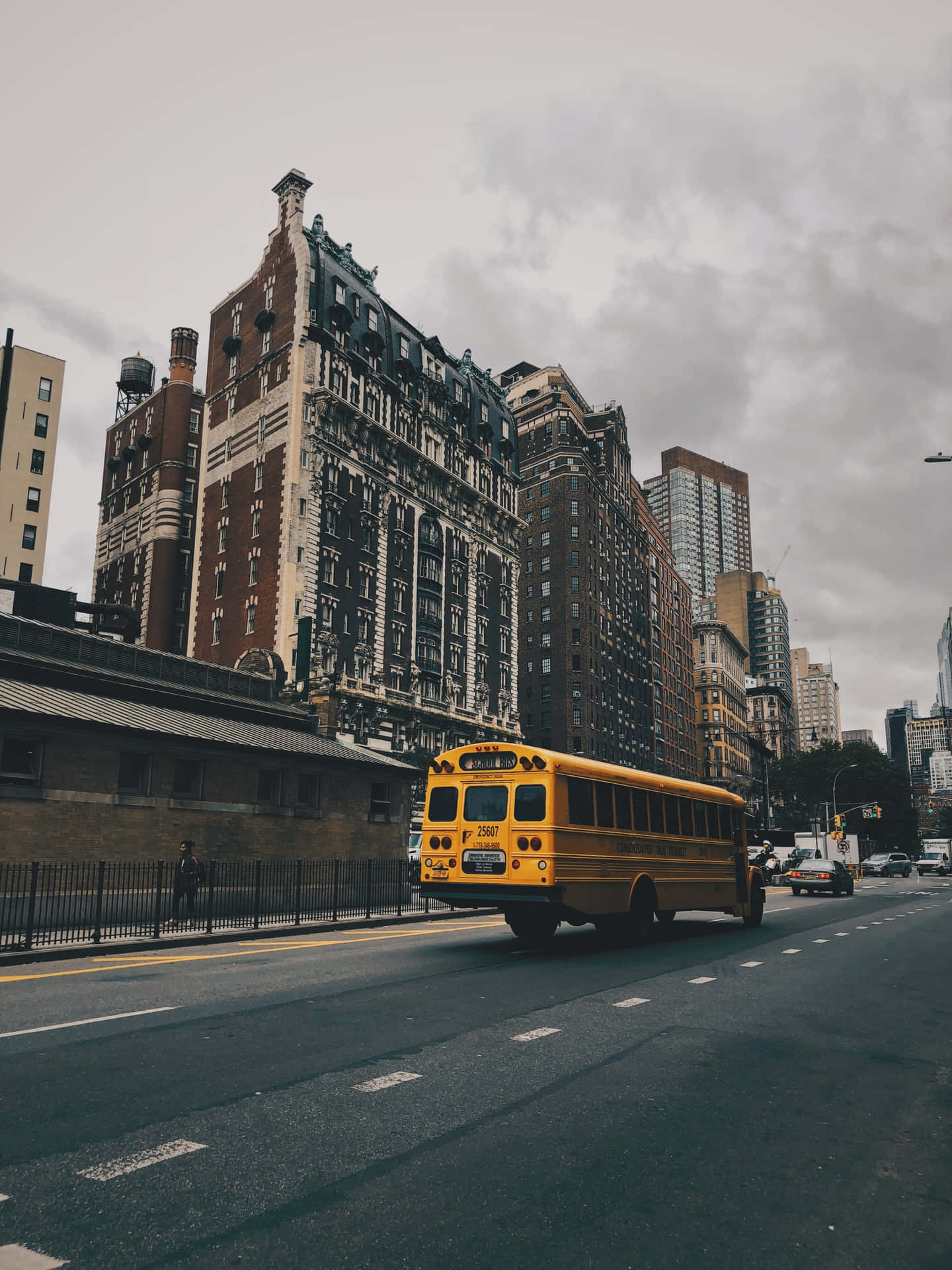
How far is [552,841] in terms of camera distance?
1491 cm

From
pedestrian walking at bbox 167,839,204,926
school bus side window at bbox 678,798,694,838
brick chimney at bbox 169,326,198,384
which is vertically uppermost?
brick chimney at bbox 169,326,198,384

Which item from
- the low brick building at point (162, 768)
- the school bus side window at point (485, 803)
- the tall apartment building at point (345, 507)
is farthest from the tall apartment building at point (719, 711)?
the school bus side window at point (485, 803)

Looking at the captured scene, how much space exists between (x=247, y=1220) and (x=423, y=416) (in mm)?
65736

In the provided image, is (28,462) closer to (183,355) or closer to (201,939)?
(183,355)

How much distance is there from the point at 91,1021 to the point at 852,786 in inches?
3946

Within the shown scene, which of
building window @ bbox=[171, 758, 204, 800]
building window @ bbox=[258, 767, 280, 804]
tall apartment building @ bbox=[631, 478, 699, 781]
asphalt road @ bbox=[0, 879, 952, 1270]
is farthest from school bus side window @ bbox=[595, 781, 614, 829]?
tall apartment building @ bbox=[631, 478, 699, 781]

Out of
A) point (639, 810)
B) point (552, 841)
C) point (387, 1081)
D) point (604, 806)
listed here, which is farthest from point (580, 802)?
point (387, 1081)

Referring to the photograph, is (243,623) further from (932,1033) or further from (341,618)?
(932,1033)

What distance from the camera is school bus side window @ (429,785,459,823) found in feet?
53.9

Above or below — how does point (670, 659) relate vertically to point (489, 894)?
above

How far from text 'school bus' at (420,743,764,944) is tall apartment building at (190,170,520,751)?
3660cm

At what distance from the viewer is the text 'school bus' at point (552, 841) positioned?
15.1 m

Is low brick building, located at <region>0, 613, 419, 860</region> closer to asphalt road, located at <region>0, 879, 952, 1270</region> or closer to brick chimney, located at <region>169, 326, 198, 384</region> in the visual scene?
asphalt road, located at <region>0, 879, 952, 1270</region>

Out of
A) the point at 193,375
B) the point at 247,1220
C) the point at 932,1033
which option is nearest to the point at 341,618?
the point at 193,375
